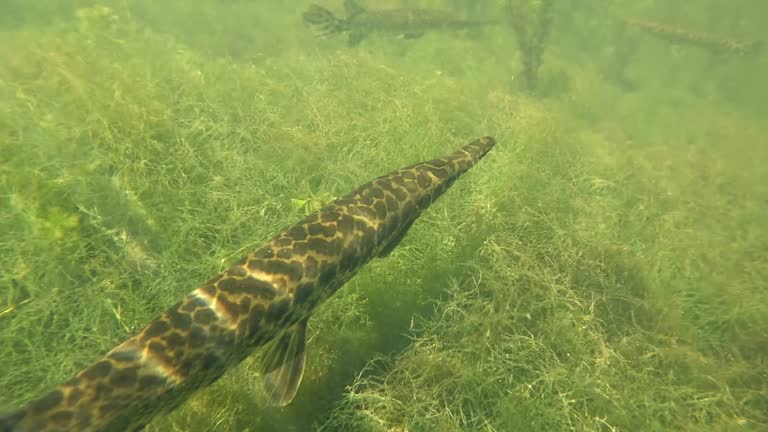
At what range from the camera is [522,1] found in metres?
13.1

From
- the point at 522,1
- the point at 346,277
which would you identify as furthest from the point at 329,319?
the point at 522,1

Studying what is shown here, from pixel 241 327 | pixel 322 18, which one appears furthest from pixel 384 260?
pixel 322 18

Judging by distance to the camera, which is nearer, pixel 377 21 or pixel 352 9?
pixel 352 9

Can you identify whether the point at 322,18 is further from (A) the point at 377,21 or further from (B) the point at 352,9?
(A) the point at 377,21

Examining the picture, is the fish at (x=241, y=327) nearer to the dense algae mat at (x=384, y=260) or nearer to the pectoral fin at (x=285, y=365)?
the pectoral fin at (x=285, y=365)

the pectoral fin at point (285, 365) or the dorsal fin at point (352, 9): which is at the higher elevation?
the dorsal fin at point (352, 9)

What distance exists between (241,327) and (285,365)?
2.24 ft

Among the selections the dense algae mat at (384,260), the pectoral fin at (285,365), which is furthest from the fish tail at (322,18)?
the pectoral fin at (285,365)

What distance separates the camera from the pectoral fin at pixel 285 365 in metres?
3.12

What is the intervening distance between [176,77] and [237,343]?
666 centimetres

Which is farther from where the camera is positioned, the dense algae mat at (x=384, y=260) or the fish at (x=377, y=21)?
the fish at (x=377, y=21)

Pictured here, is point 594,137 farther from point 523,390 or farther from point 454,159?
point 523,390

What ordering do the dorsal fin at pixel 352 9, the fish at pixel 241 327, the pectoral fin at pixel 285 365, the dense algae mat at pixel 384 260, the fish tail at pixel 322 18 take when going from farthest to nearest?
the dorsal fin at pixel 352 9 → the fish tail at pixel 322 18 → the dense algae mat at pixel 384 260 → the pectoral fin at pixel 285 365 → the fish at pixel 241 327

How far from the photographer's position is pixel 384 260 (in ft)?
16.0
